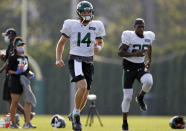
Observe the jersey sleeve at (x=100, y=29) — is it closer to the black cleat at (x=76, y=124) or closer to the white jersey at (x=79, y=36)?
the white jersey at (x=79, y=36)

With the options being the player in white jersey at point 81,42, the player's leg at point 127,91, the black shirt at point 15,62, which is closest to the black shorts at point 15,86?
the black shirt at point 15,62

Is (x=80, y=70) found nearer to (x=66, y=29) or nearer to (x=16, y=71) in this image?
(x=66, y=29)

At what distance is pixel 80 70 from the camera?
1302 cm

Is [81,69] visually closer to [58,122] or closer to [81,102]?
[81,102]

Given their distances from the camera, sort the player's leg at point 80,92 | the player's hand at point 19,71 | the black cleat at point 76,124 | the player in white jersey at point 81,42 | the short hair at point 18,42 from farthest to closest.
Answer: the player's hand at point 19,71
the short hair at point 18,42
the player in white jersey at point 81,42
the player's leg at point 80,92
the black cleat at point 76,124

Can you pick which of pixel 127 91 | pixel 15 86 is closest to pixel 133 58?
Answer: pixel 127 91

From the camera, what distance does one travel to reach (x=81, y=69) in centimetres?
1308

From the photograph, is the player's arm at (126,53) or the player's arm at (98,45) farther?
the player's arm at (126,53)

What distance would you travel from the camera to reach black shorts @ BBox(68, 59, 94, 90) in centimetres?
1296

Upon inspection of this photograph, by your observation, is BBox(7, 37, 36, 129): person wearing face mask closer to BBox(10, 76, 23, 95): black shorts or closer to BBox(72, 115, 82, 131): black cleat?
BBox(10, 76, 23, 95): black shorts

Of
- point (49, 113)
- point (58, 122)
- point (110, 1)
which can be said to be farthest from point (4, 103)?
point (110, 1)

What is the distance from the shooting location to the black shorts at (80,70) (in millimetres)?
12961

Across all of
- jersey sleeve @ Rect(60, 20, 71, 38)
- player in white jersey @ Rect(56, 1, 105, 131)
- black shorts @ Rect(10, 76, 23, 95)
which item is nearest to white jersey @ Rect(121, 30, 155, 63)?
player in white jersey @ Rect(56, 1, 105, 131)

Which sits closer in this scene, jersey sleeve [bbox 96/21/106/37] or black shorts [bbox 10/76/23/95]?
jersey sleeve [bbox 96/21/106/37]
